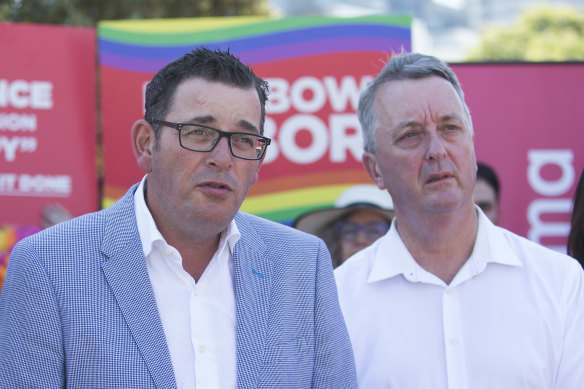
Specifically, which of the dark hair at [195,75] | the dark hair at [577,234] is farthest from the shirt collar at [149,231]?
the dark hair at [577,234]

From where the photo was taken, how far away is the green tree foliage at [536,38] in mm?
21781

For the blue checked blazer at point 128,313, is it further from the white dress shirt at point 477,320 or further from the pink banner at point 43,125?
the pink banner at point 43,125

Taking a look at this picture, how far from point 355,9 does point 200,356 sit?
48.3m

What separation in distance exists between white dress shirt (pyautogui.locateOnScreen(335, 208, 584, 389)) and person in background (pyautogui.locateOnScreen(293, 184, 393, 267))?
1566 millimetres

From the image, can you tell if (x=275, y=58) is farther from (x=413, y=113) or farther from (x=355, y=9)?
(x=355, y=9)

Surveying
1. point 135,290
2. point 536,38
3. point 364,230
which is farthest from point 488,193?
point 536,38

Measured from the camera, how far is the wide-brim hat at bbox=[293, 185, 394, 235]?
416 centimetres

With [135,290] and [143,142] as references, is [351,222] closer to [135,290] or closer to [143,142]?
[143,142]

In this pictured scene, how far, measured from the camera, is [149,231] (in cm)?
196

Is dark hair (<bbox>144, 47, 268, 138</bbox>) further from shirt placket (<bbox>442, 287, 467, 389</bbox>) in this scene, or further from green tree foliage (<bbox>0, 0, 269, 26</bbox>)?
green tree foliage (<bbox>0, 0, 269, 26</bbox>)

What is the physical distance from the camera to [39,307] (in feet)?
5.67

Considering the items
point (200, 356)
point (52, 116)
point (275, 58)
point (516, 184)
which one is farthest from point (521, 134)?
point (200, 356)

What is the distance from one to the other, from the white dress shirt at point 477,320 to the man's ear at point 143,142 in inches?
35.3

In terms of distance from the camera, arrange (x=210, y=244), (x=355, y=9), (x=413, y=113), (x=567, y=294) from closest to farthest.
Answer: (x=210, y=244)
(x=567, y=294)
(x=413, y=113)
(x=355, y=9)
